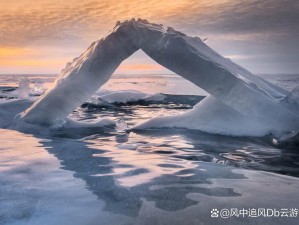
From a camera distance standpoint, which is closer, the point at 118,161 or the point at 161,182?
the point at 161,182

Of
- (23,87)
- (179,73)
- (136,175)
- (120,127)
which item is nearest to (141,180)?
(136,175)

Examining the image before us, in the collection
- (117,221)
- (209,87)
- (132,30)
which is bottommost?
(117,221)

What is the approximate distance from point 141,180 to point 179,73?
3.19m

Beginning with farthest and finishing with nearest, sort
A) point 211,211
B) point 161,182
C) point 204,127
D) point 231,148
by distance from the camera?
point 204,127, point 231,148, point 161,182, point 211,211

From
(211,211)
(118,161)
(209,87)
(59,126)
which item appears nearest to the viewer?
(211,211)

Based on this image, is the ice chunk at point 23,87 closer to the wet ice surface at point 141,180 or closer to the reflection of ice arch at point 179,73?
the reflection of ice arch at point 179,73

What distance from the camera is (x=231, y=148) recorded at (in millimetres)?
4727

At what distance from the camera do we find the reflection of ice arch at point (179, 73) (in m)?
5.21

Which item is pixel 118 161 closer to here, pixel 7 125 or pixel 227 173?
pixel 227 173

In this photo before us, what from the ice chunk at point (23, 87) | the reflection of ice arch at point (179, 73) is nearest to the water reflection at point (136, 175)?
the reflection of ice arch at point (179, 73)

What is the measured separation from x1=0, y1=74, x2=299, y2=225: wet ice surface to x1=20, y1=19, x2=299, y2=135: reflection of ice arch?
60 centimetres

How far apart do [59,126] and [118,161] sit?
10.8 feet

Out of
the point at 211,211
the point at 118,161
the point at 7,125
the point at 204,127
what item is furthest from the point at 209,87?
the point at 7,125

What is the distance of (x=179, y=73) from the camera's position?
19.2 feet
